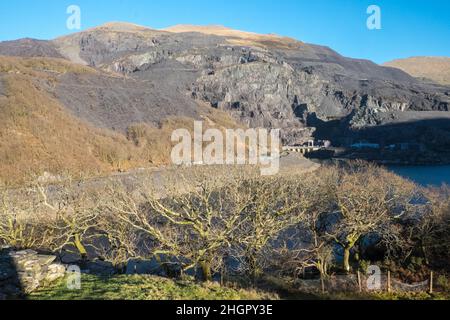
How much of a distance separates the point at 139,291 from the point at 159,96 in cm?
8012

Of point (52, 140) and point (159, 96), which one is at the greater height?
point (159, 96)

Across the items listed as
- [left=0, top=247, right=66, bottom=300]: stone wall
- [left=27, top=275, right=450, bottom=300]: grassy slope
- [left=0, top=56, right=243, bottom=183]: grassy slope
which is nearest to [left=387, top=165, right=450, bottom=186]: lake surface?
[left=0, top=56, right=243, bottom=183]: grassy slope

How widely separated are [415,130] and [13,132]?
9183cm

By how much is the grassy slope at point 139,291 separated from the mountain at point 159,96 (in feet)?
119

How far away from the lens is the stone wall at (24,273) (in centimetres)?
1060

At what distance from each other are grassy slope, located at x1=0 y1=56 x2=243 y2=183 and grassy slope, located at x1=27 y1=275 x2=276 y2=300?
106ft

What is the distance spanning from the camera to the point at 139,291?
10789mm

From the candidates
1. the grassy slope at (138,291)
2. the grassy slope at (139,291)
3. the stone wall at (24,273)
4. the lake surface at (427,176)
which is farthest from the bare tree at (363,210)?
the lake surface at (427,176)

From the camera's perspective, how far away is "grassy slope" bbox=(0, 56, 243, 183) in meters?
47.3

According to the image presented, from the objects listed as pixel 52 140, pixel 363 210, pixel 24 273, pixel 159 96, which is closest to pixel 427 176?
pixel 363 210

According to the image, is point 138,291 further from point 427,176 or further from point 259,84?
point 259,84
